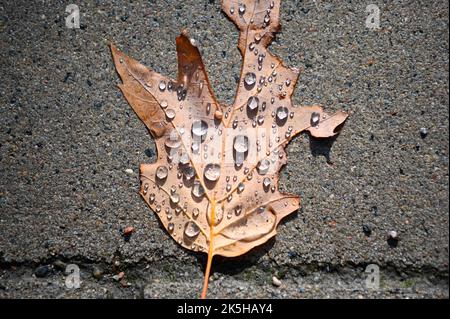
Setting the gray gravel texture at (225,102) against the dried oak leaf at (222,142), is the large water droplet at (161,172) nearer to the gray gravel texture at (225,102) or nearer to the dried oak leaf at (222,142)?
the dried oak leaf at (222,142)

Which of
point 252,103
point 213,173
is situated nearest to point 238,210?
point 213,173

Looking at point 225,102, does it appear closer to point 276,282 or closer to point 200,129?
point 200,129

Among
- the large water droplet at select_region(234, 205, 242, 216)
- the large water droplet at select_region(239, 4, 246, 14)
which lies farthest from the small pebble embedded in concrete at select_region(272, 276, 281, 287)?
the large water droplet at select_region(239, 4, 246, 14)

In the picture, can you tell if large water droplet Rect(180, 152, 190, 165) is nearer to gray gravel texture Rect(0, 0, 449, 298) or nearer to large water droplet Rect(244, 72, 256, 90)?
gray gravel texture Rect(0, 0, 449, 298)

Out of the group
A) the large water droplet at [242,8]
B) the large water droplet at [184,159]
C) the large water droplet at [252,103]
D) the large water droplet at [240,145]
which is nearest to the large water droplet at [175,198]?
the large water droplet at [184,159]

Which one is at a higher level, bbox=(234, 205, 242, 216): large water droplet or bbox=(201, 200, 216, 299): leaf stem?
bbox=(234, 205, 242, 216): large water droplet
